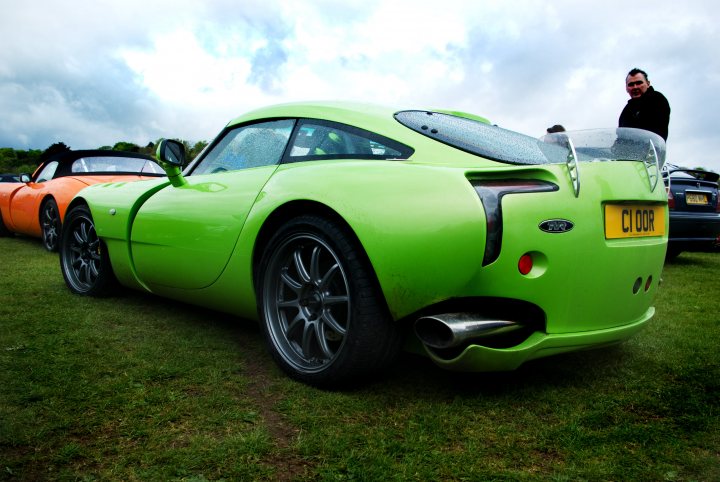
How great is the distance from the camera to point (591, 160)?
2.39 meters

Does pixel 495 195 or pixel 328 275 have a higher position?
pixel 495 195

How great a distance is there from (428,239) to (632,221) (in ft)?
2.76

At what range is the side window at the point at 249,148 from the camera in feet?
9.77

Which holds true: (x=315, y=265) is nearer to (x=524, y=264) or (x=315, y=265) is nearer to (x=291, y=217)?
(x=291, y=217)

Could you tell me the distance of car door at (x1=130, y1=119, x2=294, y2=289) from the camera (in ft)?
9.46

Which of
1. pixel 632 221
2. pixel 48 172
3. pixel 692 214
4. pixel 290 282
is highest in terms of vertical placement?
pixel 48 172

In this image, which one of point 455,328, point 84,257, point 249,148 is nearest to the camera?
point 455,328

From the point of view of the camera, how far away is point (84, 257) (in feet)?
14.1

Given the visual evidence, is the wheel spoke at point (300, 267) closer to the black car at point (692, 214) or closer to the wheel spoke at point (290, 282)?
the wheel spoke at point (290, 282)

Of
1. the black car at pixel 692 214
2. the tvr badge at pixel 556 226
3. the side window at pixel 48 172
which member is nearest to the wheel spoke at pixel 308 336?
the tvr badge at pixel 556 226

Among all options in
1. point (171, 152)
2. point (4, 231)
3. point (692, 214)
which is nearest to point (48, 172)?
point (4, 231)

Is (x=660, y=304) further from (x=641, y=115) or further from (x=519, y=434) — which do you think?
(x=519, y=434)

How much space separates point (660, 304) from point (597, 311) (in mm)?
2238

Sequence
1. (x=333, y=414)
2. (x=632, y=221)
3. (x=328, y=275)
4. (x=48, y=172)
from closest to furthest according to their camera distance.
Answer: (x=333, y=414), (x=632, y=221), (x=328, y=275), (x=48, y=172)
